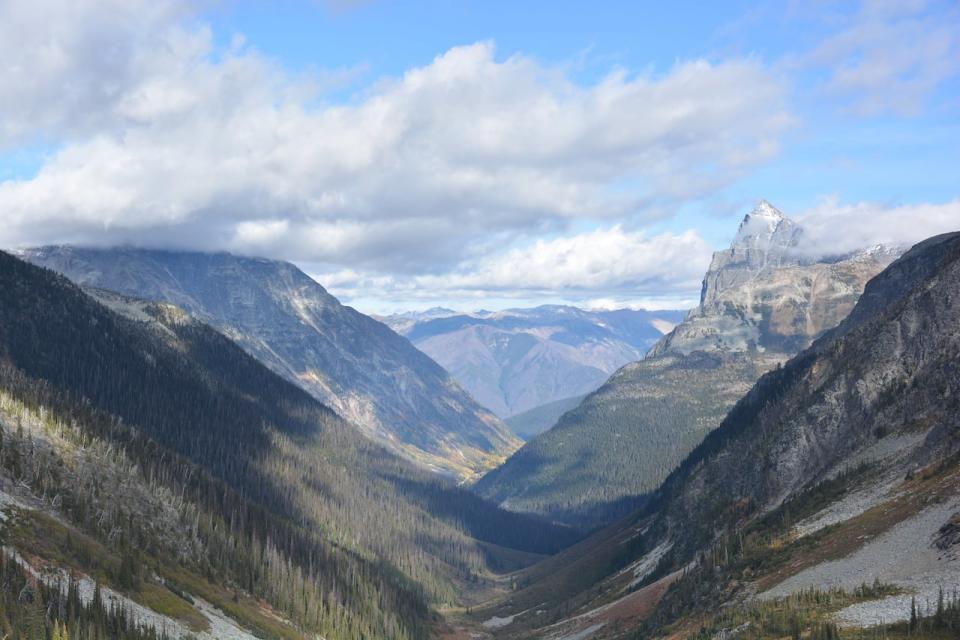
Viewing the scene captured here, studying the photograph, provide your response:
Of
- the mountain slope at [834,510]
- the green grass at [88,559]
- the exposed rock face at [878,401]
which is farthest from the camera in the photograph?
the exposed rock face at [878,401]

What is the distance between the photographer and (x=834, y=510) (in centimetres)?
11388

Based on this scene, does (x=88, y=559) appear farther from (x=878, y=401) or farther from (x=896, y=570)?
(x=878, y=401)

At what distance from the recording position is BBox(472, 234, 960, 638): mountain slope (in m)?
83.2

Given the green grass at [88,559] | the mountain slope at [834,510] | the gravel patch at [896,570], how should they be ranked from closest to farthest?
1. the gravel patch at [896,570]
2. the mountain slope at [834,510]
3. the green grass at [88,559]

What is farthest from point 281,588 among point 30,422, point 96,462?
point 30,422

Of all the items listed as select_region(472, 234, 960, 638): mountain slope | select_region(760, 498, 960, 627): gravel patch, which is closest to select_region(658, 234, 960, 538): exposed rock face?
select_region(472, 234, 960, 638): mountain slope

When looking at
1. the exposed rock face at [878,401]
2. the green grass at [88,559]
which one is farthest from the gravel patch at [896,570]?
the green grass at [88,559]

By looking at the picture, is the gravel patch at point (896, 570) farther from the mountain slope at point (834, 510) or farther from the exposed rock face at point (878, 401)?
the exposed rock face at point (878, 401)

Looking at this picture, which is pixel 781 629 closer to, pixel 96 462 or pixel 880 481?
pixel 880 481

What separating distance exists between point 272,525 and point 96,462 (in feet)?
221

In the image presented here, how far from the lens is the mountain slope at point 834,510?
8325 cm

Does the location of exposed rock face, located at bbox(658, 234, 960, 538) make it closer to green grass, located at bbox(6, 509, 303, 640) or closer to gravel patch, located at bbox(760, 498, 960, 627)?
gravel patch, located at bbox(760, 498, 960, 627)

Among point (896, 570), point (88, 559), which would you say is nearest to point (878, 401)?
point (896, 570)

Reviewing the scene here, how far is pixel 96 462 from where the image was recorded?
141m
